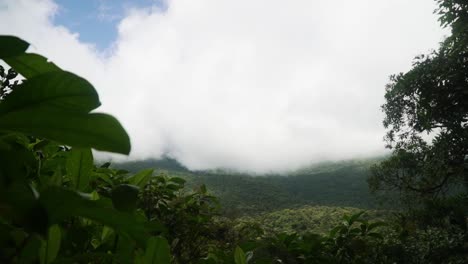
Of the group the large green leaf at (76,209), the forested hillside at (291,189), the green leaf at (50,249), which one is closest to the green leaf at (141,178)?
the green leaf at (50,249)

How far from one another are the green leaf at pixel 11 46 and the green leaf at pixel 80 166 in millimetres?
289

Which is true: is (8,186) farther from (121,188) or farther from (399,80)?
(399,80)

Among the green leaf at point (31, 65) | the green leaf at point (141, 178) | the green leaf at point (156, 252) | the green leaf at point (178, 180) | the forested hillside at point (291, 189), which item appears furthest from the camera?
the forested hillside at point (291, 189)

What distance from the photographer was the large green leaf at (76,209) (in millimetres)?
412

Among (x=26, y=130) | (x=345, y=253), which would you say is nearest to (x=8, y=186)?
(x=26, y=130)

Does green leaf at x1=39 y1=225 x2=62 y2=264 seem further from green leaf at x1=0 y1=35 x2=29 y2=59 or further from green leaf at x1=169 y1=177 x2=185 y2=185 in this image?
green leaf at x1=169 y1=177 x2=185 y2=185

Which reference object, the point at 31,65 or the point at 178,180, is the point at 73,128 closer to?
the point at 31,65

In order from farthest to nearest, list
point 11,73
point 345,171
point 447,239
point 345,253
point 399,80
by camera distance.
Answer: point 345,171
point 399,80
point 447,239
point 11,73
point 345,253

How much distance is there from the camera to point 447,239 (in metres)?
6.94

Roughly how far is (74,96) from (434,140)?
43.1ft

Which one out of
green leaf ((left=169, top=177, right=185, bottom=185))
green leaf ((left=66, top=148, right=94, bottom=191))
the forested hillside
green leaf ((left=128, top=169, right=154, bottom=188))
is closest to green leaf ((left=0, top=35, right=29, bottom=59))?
green leaf ((left=66, top=148, right=94, bottom=191))

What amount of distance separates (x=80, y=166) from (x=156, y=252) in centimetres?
23

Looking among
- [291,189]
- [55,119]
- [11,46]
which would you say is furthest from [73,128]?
[291,189]

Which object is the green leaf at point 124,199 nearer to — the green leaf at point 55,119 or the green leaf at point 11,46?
the green leaf at point 55,119
